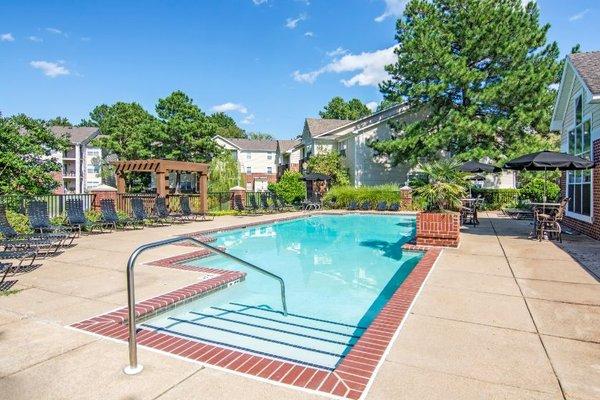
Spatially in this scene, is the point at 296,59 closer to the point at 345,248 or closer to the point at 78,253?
the point at 345,248

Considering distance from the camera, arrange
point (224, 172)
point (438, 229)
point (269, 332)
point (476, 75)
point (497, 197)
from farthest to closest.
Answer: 1. point (224, 172)
2. point (497, 197)
3. point (476, 75)
4. point (438, 229)
5. point (269, 332)

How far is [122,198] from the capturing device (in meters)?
16.5

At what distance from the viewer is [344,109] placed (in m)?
58.2

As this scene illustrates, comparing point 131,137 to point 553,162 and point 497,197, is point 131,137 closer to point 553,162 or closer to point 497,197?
point 497,197

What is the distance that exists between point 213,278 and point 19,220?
8.19 meters

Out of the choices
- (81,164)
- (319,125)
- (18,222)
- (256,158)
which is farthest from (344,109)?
(18,222)

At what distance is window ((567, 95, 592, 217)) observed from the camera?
10.7 metres

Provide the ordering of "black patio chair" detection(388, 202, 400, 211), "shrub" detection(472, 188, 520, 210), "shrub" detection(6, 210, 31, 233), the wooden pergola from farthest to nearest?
"shrub" detection(472, 188, 520, 210) → "black patio chair" detection(388, 202, 400, 211) → the wooden pergola → "shrub" detection(6, 210, 31, 233)

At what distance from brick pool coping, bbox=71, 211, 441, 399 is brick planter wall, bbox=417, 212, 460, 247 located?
3724 millimetres

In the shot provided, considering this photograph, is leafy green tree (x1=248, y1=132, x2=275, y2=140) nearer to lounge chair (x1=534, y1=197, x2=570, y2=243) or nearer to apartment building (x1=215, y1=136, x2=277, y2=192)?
apartment building (x1=215, y1=136, x2=277, y2=192)

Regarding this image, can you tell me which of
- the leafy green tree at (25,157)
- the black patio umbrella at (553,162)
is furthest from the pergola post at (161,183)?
the black patio umbrella at (553,162)

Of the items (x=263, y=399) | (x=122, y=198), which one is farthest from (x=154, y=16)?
(x=263, y=399)

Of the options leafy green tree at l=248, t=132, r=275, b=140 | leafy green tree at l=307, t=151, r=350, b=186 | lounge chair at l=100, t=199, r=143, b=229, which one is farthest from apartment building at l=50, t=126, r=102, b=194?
leafy green tree at l=248, t=132, r=275, b=140

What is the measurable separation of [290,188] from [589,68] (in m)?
17.0
